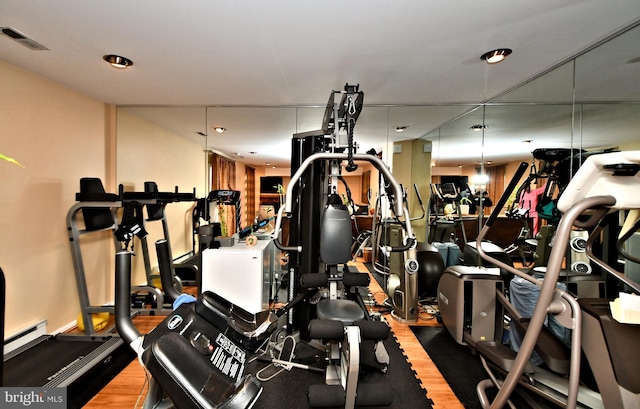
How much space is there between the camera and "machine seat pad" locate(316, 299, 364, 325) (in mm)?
1738

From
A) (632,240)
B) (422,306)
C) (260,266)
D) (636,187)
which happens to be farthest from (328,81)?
(422,306)

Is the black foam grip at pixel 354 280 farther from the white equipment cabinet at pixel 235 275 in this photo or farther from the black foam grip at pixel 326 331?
the white equipment cabinet at pixel 235 275

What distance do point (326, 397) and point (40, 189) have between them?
3043 mm

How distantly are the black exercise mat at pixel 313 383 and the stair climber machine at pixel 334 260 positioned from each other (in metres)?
0.13

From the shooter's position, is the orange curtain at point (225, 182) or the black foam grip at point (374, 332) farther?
the orange curtain at point (225, 182)

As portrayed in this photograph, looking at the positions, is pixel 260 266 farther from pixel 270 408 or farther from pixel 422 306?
pixel 422 306

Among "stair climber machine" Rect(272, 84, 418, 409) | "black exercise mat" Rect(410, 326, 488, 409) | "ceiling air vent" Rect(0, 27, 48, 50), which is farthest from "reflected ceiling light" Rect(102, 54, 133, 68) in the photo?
"black exercise mat" Rect(410, 326, 488, 409)

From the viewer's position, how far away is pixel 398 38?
5.76 ft

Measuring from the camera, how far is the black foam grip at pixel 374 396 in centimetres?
145

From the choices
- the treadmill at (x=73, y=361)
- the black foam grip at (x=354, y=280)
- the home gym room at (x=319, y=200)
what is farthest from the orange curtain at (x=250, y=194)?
the black foam grip at (x=354, y=280)

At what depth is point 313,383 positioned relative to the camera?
1930mm

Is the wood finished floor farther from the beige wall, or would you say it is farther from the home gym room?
the beige wall

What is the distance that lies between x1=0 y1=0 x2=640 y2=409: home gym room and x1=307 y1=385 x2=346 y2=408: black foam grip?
2 centimetres

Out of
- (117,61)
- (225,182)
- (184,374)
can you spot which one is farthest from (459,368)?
(117,61)
